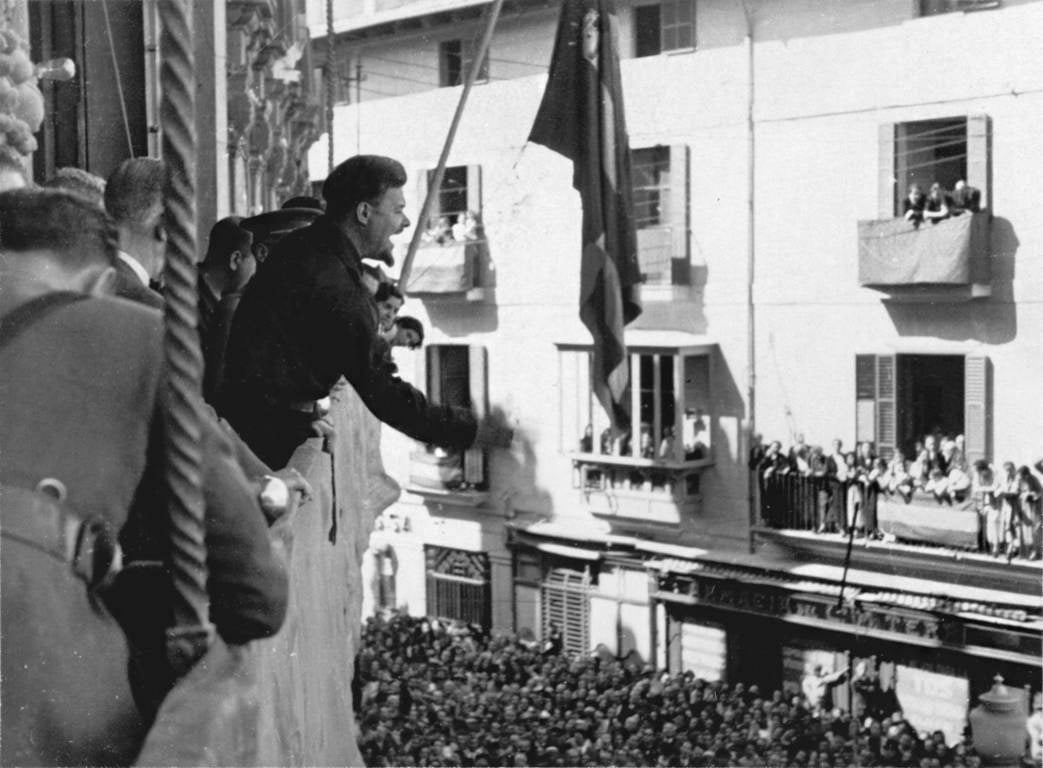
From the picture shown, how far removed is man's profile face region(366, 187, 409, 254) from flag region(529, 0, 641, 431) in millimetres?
6026

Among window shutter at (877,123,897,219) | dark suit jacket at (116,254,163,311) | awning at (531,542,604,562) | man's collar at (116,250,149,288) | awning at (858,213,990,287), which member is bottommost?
awning at (531,542,604,562)

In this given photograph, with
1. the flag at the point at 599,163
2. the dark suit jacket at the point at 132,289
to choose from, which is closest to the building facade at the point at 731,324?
the flag at the point at 599,163

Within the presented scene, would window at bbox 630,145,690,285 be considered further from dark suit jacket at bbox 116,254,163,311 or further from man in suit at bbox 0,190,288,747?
man in suit at bbox 0,190,288,747

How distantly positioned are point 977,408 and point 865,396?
4.86 ft

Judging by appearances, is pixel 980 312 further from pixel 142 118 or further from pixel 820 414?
pixel 142 118

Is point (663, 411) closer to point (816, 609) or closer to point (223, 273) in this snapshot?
point (816, 609)

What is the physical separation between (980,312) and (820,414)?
2368 millimetres

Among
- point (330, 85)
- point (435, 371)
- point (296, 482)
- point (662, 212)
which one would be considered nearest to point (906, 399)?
point (662, 212)

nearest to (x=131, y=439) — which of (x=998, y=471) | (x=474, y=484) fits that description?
(x=998, y=471)

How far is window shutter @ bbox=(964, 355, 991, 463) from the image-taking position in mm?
17141

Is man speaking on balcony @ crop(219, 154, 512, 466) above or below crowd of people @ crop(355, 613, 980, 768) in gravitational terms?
above

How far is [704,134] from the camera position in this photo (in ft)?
64.6

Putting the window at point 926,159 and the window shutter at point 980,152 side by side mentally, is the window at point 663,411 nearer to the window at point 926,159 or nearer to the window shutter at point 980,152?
the window at point 926,159

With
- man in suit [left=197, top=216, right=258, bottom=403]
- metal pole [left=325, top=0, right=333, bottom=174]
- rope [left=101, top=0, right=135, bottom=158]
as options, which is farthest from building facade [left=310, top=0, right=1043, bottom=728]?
man in suit [left=197, top=216, right=258, bottom=403]
